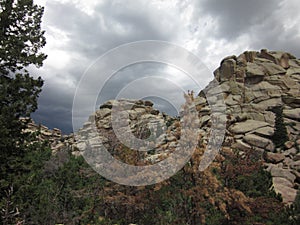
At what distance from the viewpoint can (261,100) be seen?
4266 centimetres

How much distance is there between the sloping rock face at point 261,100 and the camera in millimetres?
32594

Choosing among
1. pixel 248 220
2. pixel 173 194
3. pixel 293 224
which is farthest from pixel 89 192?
pixel 293 224

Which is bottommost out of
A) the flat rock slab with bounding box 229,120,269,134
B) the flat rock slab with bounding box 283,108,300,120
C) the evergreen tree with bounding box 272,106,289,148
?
the evergreen tree with bounding box 272,106,289,148

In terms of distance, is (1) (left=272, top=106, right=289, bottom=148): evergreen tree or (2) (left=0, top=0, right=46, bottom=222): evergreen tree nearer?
(2) (left=0, top=0, right=46, bottom=222): evergreen tree

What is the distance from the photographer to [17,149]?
44.0ft

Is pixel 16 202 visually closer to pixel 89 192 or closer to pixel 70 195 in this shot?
pixel 89 192

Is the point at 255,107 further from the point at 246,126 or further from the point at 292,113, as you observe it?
the point at 246,126

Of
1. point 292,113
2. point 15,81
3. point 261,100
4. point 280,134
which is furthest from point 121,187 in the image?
point 261,100

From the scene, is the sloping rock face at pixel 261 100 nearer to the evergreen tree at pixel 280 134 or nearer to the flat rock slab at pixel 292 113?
the flat rock slab at pixel 292 113

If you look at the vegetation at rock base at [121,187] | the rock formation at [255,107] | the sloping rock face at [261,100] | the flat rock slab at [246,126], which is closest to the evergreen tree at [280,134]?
the rock formation at [255,107]

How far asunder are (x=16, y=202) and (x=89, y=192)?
125 inches

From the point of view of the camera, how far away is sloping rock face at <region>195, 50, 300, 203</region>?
32594 mm

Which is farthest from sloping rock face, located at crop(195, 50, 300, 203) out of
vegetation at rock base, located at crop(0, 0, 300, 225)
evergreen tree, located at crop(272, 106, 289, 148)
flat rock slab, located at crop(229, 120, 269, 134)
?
vegetation at rock base, located at crop(0, 0, 300, 225)

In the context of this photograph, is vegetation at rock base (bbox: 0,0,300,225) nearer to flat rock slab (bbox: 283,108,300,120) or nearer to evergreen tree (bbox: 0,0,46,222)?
evergreen tree (bbox: 0,0,46,222)
